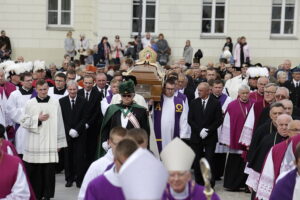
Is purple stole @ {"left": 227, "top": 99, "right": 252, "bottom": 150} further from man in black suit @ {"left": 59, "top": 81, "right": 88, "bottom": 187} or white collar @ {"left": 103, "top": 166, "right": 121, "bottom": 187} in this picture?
white collar @ {"left": 103, "top": 166, "right": 121, "bottom": 187}

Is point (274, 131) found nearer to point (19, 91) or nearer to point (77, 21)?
point (19, 91)

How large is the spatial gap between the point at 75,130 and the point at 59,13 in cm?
1942

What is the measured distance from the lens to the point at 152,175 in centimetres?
538

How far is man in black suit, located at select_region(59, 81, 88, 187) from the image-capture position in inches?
541

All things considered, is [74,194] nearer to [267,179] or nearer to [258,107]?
[258,107]

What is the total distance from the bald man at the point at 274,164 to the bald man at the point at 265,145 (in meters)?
0.29

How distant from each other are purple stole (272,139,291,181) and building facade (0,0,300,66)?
22239mm

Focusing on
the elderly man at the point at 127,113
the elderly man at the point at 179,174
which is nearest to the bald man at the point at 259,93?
the elderly man at the point at 127,113

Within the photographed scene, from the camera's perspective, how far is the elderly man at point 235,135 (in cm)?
1374

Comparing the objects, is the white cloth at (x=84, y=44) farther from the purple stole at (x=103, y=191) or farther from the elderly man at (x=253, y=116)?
the purple stole at (x=103, y=191)

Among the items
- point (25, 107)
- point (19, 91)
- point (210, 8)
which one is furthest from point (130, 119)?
point (210, 8)

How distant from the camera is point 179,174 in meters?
6.10

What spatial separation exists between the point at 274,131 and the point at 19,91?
481 cm

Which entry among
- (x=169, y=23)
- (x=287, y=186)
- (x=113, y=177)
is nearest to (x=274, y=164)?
(x=287, y=186)
